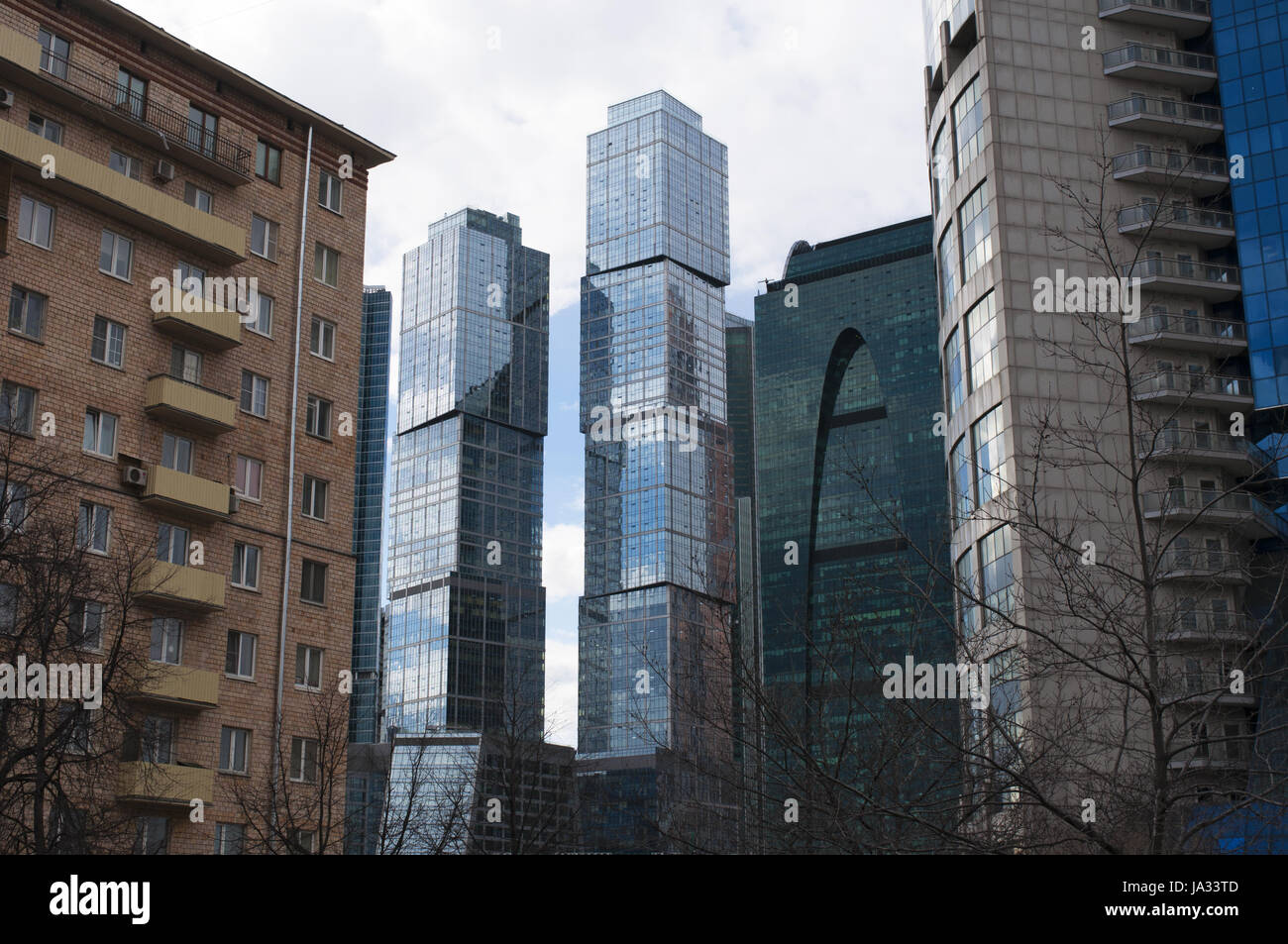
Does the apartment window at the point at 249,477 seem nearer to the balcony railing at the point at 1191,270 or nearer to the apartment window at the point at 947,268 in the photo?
the apartment window at the point at 947,268

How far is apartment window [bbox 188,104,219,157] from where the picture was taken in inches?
2106

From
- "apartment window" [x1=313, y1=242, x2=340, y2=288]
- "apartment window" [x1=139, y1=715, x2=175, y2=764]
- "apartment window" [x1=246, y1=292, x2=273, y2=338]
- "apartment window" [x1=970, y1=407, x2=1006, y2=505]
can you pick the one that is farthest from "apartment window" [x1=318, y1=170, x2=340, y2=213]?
"apartment window" [x1=970, y1=407, x2=1006, y2=505]

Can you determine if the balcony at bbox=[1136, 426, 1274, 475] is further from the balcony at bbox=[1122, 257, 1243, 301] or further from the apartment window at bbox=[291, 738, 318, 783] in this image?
the apartment window at bbox=[291, 738, 318, 783]

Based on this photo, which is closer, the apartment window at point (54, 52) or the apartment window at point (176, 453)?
the apartment window at point (54, 52)

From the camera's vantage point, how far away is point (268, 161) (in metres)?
56.9

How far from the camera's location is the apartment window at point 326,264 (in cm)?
5782

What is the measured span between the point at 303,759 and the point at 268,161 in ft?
81.7

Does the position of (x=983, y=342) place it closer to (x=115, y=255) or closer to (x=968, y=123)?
(x=968, y=123)

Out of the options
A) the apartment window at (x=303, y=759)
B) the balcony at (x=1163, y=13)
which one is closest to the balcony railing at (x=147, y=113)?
the apartment window at (x=303, y=759)

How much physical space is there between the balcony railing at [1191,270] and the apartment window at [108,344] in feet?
179

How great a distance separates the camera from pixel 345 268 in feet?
193

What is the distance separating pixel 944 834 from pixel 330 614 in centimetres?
4442

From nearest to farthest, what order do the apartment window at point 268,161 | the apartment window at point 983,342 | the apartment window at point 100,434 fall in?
the apartment window at point 100,434 → the apartment window at point 268,161 → the apartment window at point 983,342

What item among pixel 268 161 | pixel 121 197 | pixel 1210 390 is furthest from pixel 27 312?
pixel 1210 390
